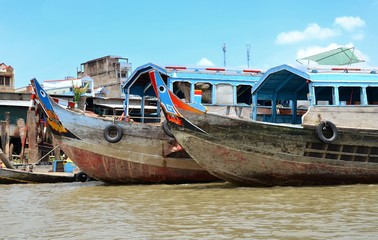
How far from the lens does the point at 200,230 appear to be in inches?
249

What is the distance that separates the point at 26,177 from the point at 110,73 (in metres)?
26.9

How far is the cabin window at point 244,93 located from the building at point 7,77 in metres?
24.0

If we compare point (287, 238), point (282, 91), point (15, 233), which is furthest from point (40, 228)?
point (282, 91)

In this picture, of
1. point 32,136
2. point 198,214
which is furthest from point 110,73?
point 198,214

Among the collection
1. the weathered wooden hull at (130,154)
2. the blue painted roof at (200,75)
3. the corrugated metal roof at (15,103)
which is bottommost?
the weathered wooden hull at (130,154)

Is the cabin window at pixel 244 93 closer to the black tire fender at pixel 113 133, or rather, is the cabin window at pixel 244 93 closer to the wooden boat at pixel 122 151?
the wooden boat at pixel 122 151

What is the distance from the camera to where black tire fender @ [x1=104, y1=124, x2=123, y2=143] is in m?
12.7

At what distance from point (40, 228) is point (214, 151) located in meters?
4.71

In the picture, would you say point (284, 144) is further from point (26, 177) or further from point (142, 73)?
point (26, 177)

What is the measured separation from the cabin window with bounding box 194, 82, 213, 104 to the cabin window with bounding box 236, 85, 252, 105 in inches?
43.0

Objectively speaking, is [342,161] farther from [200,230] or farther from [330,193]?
[200,230]

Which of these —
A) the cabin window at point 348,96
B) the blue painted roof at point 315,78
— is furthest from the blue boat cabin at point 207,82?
the cabin window at point 348,96

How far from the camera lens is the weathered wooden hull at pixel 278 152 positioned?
10.6m

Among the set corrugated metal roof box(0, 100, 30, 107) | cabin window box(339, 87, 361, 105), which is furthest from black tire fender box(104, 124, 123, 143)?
corrugated metal roof box(0, 100, 30, 107)
